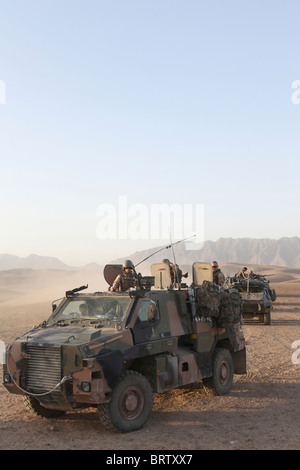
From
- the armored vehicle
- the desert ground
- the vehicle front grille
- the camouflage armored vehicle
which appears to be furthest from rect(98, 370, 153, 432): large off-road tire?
the armored vehicle

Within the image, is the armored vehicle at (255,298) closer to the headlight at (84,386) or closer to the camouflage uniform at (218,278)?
the camouflage uniform at (218,278)

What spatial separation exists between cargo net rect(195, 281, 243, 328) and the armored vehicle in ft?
37.8

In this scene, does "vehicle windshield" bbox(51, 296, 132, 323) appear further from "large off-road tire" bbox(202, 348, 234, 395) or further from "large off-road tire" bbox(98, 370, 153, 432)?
"large off-road tire" bbox(202, 348, 234, 395)

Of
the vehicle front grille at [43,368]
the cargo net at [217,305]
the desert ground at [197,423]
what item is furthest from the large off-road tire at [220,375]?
the vehicle front grille at [43,368]

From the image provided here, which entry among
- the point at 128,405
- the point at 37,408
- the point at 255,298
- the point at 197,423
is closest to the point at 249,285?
the point at 255,298

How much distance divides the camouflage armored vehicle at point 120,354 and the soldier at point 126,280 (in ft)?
1.34

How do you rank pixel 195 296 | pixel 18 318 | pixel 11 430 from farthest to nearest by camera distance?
pixel 18 318
pixel 195 296
pixel 11 430

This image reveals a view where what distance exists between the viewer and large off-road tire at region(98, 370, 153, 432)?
25.6ft

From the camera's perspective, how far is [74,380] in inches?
304

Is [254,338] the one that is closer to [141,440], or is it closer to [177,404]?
[177,404]

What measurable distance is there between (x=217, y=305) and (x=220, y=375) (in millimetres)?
1487
